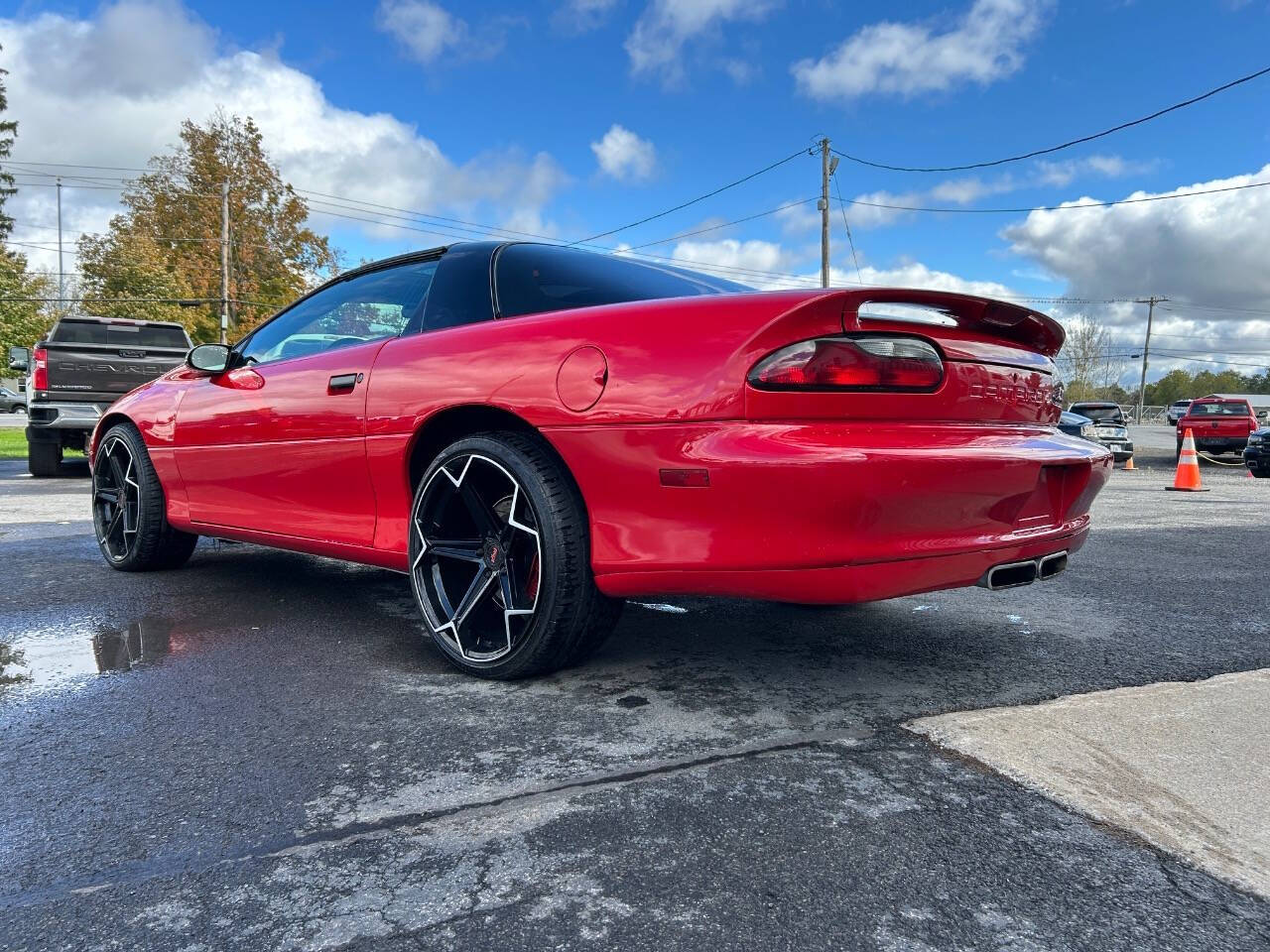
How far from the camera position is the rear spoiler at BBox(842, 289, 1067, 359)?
7.59 feet

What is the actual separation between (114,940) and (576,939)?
737 millimetres

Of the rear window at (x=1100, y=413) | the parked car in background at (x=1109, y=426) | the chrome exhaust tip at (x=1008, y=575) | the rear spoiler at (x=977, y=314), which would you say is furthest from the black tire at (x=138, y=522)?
the rear window at (x=1100, y=413)

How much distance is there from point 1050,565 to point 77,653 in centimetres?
320

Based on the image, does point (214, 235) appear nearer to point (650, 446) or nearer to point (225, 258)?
point (225, 258)

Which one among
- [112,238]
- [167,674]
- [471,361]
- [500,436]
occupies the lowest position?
[167,674]

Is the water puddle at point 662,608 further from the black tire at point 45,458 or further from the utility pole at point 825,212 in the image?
the utility pole at point 825,212

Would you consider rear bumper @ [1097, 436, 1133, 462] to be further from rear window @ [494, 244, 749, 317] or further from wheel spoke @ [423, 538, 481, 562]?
wheel spoke @ [423, 538, 481, 562]

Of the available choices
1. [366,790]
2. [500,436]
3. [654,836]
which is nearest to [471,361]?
[500,436]

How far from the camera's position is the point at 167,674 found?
2.82m

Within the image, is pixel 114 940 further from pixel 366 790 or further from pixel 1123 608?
pixel 1123 608

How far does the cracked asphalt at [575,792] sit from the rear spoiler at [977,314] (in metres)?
1.06

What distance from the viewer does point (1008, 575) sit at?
8.25 feet

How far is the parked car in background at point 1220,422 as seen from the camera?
19.6m

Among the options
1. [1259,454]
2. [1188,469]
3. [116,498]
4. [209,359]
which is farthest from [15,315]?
[1259,454]
